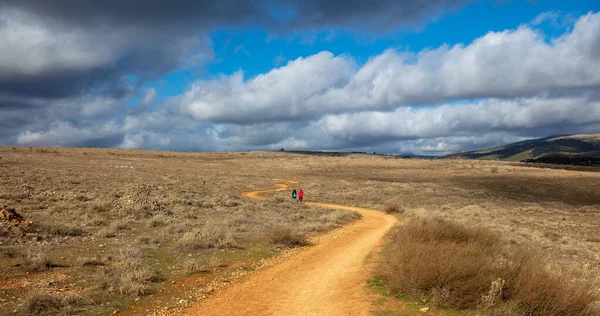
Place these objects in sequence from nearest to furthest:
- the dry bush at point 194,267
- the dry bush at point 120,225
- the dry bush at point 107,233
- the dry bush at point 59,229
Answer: the dry bush at point 194,267 < the dry bush at point 59,229 < the dry bush at point 107,233 < the dry bush at point 120,225

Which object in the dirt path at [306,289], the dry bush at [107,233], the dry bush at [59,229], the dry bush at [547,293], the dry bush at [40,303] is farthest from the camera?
the dry bush at [107,233]

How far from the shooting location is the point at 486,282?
27.7 feet

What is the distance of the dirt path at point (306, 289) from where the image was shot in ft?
29.8

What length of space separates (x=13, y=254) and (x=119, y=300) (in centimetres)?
549

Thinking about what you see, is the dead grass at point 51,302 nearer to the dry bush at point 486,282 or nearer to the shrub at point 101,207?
the dry bush at point 486,282

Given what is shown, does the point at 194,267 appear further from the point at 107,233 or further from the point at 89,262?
the point at 107,233

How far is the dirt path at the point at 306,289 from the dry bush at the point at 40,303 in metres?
3.18

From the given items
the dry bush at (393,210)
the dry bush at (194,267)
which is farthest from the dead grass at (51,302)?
the dry bush at (393,210)

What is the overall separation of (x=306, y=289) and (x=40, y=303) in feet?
22.1

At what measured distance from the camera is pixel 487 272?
8703 mm

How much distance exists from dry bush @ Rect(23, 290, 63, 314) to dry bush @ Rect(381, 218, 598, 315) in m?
8.59

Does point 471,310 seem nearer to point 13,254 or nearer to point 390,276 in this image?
point 390,276

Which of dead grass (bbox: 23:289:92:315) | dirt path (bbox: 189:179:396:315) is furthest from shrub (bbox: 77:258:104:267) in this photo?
dirt path (bbox: 189:179:396:315)

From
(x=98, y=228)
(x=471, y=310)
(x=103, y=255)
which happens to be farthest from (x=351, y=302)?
(x=98, y=228)
